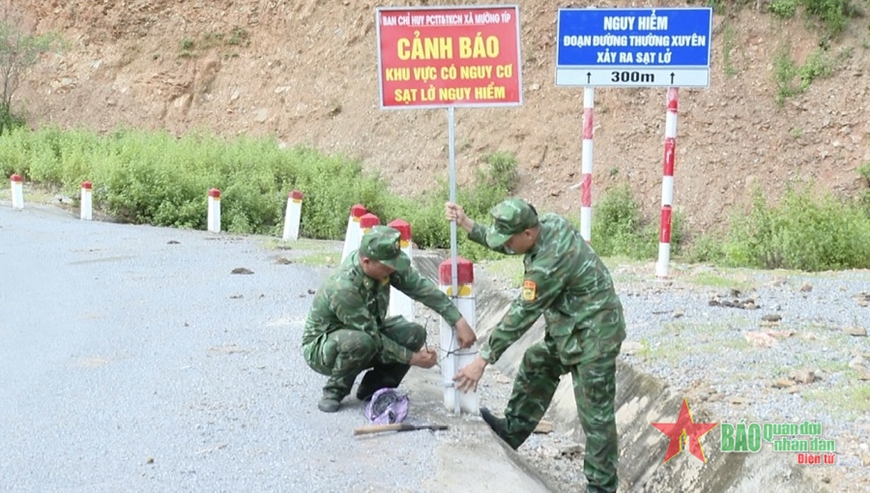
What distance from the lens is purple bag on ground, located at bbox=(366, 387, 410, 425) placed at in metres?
5.89

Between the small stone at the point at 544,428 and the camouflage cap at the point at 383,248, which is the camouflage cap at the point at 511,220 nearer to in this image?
the camouflage cap at the point at 383,248

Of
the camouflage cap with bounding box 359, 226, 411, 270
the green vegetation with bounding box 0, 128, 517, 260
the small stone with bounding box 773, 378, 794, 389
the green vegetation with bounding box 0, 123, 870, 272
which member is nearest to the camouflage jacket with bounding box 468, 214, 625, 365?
the camouflage cap with bounding box 359, 226, 411, 270

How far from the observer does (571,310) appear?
5602 mm

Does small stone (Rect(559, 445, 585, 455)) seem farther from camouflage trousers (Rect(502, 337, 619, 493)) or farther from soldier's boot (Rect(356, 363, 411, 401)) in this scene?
soldier's boot (Rect(356, 363, 411, 401))

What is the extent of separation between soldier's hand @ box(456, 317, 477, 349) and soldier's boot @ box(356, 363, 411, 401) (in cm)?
54

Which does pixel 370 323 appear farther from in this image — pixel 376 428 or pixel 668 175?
pixel 668 175

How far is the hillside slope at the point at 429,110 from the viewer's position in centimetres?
2062

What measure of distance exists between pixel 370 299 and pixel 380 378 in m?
0.61

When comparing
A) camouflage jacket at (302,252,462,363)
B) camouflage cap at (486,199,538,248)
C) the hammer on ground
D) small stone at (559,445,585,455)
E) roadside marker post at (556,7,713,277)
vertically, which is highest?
roadside marker post at (556,7,713,277)

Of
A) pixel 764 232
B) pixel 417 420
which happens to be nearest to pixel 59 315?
pixel 417 420

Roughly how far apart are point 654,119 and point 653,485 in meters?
17.2

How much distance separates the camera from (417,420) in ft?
19.6

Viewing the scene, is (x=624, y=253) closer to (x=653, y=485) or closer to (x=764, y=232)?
(x=764, y=232)

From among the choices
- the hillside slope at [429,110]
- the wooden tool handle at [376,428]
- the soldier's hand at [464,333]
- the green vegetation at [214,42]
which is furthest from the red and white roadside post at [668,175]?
the green vegetation at [214,42]
